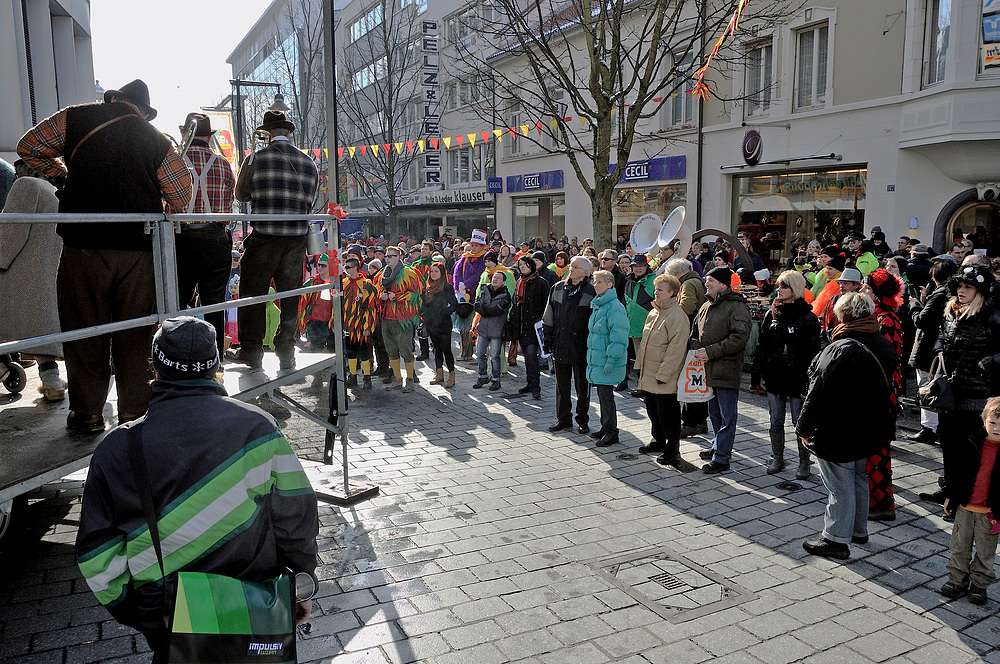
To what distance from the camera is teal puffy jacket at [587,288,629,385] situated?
7.68 metres

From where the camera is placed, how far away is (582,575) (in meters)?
4.75

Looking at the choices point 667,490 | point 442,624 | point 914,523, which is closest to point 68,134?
point 442,624

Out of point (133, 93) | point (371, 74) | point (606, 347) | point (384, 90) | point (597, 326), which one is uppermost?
point (371, 74)

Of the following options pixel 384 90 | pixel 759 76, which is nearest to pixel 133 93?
pixel 759 76

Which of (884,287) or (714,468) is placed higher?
(884,287)

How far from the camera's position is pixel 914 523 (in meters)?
5.61

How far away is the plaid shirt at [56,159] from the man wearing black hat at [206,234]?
74 cm

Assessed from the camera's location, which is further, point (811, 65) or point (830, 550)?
point (811, 65)

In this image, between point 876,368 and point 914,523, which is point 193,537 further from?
point 914,523

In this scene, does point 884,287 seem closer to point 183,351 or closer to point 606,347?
point 606,347

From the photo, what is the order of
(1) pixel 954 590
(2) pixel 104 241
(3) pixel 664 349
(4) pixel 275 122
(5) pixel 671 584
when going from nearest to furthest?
(2) pixel 104 241 < (1) pixel 954 590 < (5) pixel 671 584 < (4) pixel 275 122 < (3) pixel 664 349

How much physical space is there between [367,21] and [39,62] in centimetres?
3123

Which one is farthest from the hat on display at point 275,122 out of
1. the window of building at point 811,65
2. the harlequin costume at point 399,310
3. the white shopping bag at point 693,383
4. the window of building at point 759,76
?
the window of building at point 759,76

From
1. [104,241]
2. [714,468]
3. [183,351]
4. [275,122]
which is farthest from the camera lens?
[714,468]
